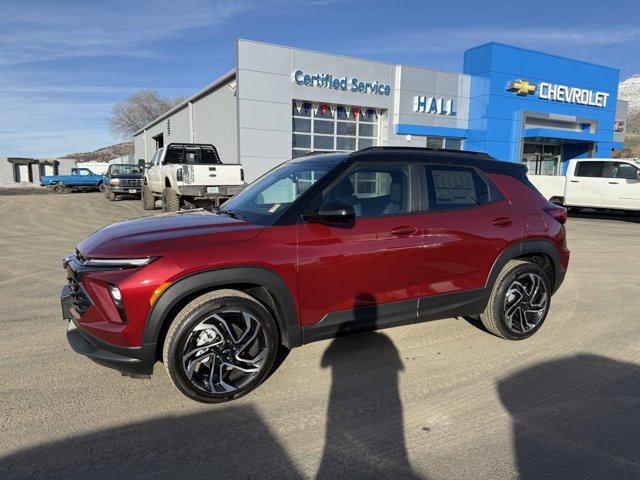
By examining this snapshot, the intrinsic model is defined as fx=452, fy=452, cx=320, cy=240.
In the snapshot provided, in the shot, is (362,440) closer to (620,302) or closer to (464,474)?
(464,474)

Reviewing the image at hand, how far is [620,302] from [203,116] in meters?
20.7

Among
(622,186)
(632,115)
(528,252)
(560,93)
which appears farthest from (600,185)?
(632,115)

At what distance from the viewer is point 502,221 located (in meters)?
4.27

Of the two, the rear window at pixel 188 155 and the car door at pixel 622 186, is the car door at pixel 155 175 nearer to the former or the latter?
the rear window at pixel 188 155

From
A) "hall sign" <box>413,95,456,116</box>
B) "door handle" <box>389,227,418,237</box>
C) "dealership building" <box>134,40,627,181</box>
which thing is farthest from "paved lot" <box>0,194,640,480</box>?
"hall sign" <box>413,95,456,116</box>

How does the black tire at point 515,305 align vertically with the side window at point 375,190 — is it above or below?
below

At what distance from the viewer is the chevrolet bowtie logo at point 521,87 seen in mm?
21220

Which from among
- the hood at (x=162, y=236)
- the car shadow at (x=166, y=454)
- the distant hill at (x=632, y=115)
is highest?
the distant hill at (x=632, y=115)

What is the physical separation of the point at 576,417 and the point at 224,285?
2.58m

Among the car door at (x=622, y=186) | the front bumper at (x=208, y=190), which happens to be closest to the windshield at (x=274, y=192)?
the front bumper at (x=208, y=190)

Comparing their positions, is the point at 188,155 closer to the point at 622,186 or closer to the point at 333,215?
the point at 333,215


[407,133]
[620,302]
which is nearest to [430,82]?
[407,133]

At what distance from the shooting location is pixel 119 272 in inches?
116

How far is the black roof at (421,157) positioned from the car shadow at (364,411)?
1.19 m
